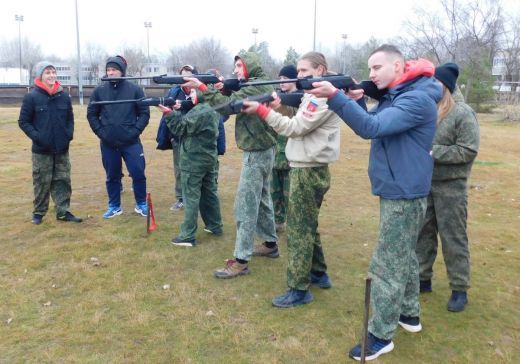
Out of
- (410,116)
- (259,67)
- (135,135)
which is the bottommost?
(135,135)

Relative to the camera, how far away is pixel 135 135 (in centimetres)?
663

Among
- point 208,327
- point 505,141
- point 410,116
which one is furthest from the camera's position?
point 505,141

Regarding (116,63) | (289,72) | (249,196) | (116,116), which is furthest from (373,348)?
(116,63)

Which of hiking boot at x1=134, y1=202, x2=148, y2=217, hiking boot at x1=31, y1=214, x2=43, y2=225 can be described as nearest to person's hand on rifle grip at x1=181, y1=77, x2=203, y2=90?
hiking boot at x1=134, y1=202, x2=148, y2=217

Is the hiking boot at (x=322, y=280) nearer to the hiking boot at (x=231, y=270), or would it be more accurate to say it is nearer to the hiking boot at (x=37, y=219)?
the hiking boot at (x=231, y=270)

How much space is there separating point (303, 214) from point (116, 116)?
3499mm

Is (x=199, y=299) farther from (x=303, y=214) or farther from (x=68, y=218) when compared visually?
(x=68, y=218)

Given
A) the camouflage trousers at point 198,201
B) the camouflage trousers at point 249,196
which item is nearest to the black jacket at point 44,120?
the camouflage trousers at point 198,201

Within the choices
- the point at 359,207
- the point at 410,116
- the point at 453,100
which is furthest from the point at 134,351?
the point at 359,207

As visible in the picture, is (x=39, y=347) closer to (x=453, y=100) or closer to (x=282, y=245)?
(x=282, y=245)

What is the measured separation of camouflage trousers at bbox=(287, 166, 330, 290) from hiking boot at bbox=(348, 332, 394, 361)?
2.84 ft

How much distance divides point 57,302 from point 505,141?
17400 millimetres

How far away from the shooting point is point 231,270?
16.2 ft

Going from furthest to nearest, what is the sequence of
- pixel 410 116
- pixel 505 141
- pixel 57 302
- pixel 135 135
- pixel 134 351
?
pixel 505 141 < pixel 135 135 < pixel 57 302 < pixel 134 351 < pixel 410 116
